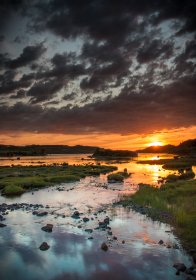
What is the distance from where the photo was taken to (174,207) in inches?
1300

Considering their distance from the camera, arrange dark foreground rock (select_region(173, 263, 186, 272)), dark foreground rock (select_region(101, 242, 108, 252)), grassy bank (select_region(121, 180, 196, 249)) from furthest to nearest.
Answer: grassy bank (select_region(121, 180, 196, 249)), dark foreground rock (select_region(101, 242, 108, 252)), dark foreground rock (select_region(173, 263, 186, 272))

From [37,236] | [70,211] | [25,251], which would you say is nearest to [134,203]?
[70,211]

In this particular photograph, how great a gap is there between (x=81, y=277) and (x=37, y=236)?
792 cm

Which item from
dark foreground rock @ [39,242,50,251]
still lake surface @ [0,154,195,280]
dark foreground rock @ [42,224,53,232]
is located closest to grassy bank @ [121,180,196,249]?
still lake surface @ [0,154,195,280]

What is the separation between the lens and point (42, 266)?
19.0 meters

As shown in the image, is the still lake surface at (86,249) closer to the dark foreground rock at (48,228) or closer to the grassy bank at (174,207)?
the dark foreground rock at (48,228)

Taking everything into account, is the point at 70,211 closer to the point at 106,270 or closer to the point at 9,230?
the point at 9,230

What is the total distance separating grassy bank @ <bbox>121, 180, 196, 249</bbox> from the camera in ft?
81.8

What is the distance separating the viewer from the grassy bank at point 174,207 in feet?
81.8

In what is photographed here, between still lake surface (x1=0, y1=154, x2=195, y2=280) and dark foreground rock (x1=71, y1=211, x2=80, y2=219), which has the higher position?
dark foreground rock (x1=71, y1=211, x2=80, y2=219)

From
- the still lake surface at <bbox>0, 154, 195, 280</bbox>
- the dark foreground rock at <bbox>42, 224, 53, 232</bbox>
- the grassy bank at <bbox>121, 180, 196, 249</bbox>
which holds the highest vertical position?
the grassy bank at <bbox>121, 180, 196, 249</bbox>

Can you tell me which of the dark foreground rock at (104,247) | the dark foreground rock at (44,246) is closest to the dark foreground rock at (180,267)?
the dark foreground rock at (104,247)

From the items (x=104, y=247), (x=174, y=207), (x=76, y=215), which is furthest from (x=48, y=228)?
(x=174, y=207)

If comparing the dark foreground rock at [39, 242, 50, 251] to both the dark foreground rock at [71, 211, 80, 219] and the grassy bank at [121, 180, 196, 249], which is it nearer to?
the dark foreground rock at [71, 211, 80, 219]
